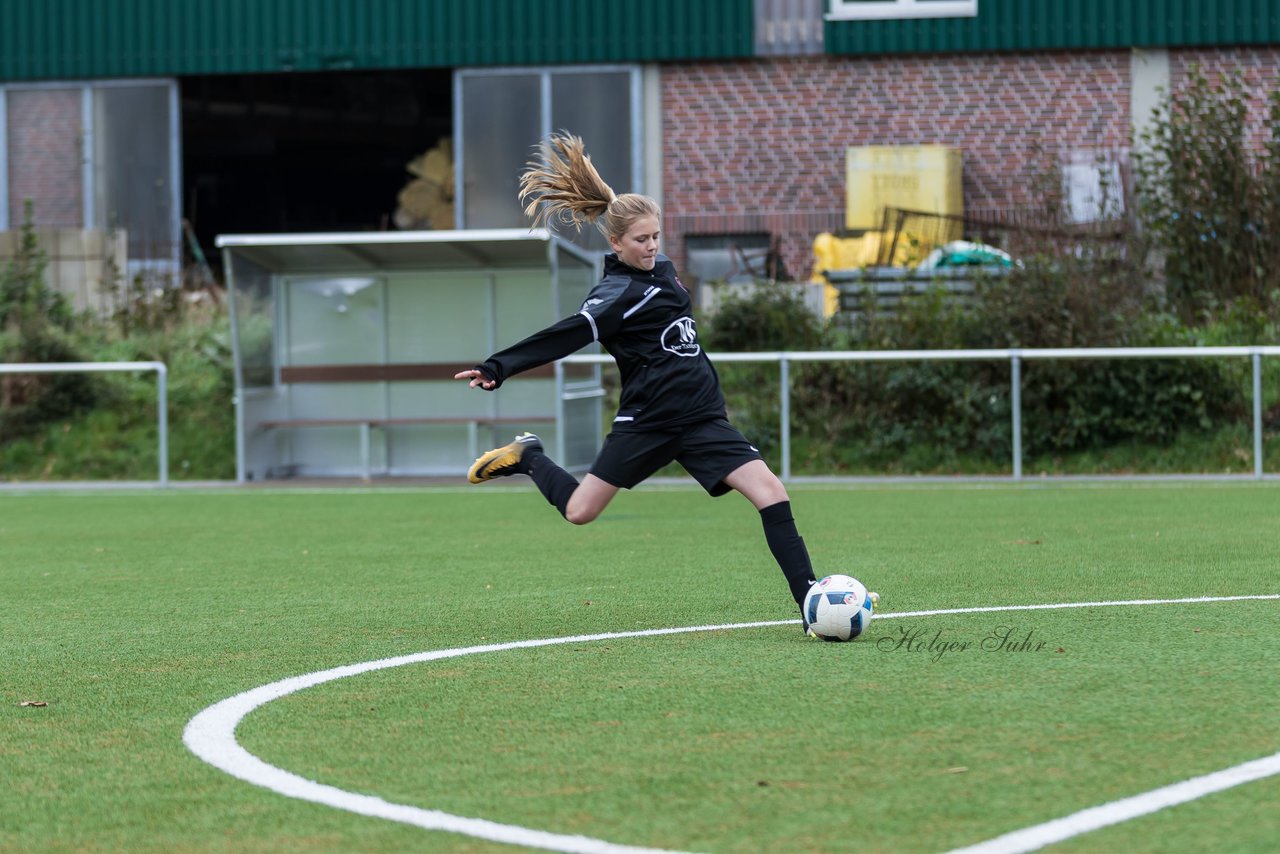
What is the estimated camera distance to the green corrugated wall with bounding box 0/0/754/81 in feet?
82.0

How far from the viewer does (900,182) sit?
24.3m

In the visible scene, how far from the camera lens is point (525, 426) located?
60.1 feet

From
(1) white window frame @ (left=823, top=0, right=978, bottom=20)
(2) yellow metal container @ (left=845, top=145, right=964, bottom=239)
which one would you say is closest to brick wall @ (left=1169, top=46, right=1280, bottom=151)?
(1) white window frame @ (left=823, top=0, right=978, bottom=20)

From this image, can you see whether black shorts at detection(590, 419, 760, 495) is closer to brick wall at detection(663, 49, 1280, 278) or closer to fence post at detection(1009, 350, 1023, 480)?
fence post at detection(1009, 350, 1023, 480)

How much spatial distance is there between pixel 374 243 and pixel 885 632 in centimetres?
1164

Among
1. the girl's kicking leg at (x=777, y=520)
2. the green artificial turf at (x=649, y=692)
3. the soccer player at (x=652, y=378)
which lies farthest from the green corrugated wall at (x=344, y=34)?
the girl's kicking leg at (x=777, y=520)

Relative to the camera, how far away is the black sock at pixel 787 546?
663 cm

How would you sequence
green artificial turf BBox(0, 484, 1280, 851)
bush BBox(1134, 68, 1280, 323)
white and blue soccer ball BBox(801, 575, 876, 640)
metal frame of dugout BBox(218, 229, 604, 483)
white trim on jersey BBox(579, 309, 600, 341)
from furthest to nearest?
1. bush BBox(1134, 68, 1280, 323)
2. metal frame of dugout BBox(218, 229, 604, 483)
3. white trim on jersey BBox(579, 309, 600, 341)
4. white and blue soccer ball BBox(801, 575, 876, 640)
5. green artificial turf BBox(0, 484, 1280, 851)

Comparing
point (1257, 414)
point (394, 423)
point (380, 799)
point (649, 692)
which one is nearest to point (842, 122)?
point (394, 423)

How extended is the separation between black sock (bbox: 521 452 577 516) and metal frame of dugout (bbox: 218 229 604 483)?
1061cm

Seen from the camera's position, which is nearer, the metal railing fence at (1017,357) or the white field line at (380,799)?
the white field line at (380,799)

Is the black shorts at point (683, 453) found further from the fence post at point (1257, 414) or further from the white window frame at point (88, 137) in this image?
the white window frame at point (88, 137)

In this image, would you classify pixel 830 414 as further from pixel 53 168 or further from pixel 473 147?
pixel 53 168

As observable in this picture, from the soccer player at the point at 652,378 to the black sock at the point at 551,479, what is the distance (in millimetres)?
244
